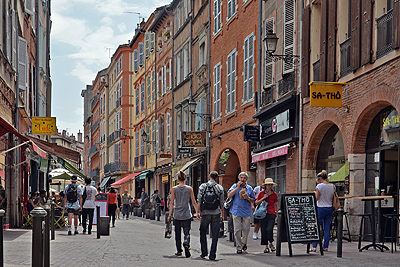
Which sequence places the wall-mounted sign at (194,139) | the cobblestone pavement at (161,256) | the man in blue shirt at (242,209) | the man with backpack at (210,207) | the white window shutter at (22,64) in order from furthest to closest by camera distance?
the wall-mounted sign at (194,139) → the white window shutter at (22,64) → the man in blue shirt at (242,209) → the man with backpack at (210,207) → the cobblestone pavement at (161,256)

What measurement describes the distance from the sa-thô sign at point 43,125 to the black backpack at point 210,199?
13.0 metres

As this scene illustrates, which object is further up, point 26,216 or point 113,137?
point 113,137

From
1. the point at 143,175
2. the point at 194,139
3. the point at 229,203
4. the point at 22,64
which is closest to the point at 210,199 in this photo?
the point at 229,203

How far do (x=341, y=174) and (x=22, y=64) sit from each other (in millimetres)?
11884

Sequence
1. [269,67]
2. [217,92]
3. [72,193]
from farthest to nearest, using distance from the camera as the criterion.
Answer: [217,92], [269,67], [72,193]

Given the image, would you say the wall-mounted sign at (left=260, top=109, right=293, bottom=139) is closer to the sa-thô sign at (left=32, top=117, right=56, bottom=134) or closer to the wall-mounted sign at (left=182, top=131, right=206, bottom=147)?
the sa-thô sign at (left=32, top=117, right=56, bottom=134)

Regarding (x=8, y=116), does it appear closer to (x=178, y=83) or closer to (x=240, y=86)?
(x=240, y=86)

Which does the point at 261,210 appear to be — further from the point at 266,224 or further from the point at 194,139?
the point at 194,139

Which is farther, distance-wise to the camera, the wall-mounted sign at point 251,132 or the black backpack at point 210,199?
the wall-mounted sign at point 251,132

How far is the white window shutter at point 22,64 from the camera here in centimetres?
2373

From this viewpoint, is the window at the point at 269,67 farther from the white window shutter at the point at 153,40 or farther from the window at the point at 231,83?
the white window shutter at the point at 153,40

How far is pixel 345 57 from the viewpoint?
1728cm

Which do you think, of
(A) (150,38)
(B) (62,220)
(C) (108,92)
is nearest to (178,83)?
(A) (150,38)

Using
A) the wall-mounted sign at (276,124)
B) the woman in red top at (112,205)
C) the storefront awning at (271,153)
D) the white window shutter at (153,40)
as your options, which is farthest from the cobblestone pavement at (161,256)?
the white window shutter at (153,40)
